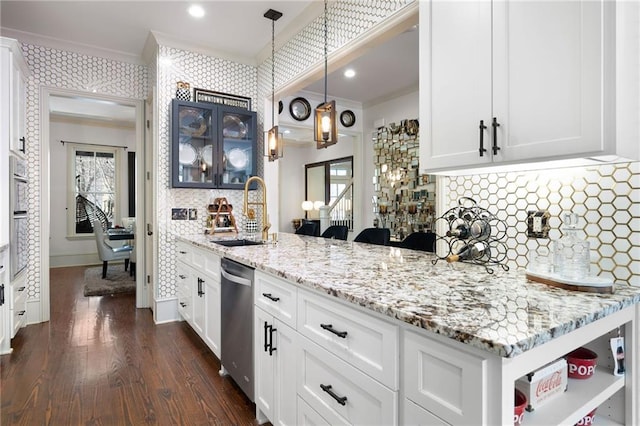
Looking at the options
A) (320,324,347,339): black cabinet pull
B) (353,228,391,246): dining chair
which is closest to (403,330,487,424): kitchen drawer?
(320,324,347,339): black cabinet pull

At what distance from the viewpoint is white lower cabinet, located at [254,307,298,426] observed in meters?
1.55

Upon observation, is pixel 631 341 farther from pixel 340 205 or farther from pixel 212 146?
pixel 340 205

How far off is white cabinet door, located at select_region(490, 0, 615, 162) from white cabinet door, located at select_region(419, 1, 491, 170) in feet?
0.18

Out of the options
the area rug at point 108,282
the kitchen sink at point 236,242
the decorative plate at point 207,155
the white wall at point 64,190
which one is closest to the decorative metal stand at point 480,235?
the kitchen sink at point 236,242

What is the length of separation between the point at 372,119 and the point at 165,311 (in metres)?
4.12

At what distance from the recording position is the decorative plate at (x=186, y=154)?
3600mm

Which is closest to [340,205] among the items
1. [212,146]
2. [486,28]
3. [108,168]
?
[212,146]

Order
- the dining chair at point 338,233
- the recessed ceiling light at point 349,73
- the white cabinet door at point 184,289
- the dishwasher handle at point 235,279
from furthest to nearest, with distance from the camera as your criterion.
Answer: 1. the recessed ceiling light at point 349,73
2. the dining chair at point 338,233
3. the white cabinet door at point 184,289
4. the dishwasher handle at point 235,279

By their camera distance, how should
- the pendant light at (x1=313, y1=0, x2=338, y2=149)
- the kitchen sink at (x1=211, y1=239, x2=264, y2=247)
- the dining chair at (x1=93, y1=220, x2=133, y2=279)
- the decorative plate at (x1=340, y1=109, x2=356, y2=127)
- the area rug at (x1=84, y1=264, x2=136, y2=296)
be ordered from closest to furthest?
the pendant light at (x1=313, y1=0, x2=338, y2=149) < the kitchen sink at (x1=211, y1=239, x2=264, y2=247) < the area rug at (x1=84, y1=264, x2=136, y2=296) < the dining chair at (x1=93, y1=220, x2=133, y2=279) < the decorative plate at (x1=340, y1=109, x2=356, y2=127)

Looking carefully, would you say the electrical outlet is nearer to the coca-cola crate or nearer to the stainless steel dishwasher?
the coca-cola crate

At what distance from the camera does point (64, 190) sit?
6.93m

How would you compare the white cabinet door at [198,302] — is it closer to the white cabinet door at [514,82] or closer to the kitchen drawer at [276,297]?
the kitchen drawer at [276,297]

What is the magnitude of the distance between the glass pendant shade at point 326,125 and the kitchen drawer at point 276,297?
897mm

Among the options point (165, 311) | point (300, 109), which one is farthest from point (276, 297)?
point (300, 109)
